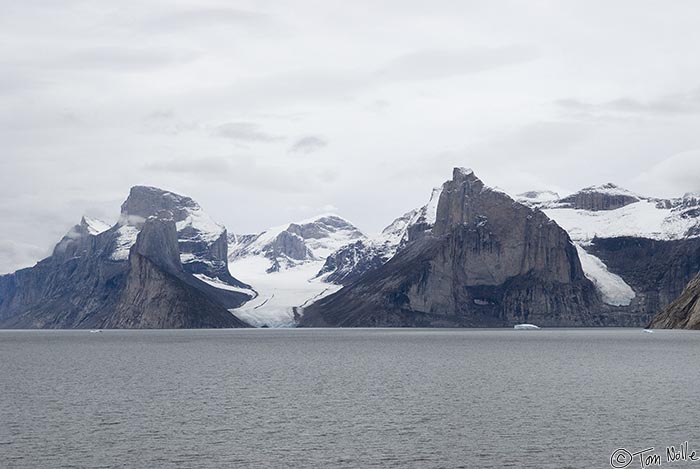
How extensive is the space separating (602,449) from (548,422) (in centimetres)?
1476

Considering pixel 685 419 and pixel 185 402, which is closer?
pixel 685 419

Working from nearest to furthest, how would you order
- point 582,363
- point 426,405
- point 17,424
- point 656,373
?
point 17,424 < point 426,405 < point 656,373 < point 582,363

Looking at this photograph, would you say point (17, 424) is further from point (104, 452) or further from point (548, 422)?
point (548, 422)

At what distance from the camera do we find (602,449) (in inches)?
3049

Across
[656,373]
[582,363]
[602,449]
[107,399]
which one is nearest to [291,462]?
[602,449]

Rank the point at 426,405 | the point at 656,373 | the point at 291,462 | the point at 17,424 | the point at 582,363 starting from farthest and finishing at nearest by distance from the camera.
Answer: the point at 582,363
the point at 656,373
the point at 426,405
the point at 17,424
the point at 291,462

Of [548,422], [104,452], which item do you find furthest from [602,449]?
[104,452]

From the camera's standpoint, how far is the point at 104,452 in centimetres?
7794

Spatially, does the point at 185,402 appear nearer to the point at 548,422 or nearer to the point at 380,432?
the point at 380,432

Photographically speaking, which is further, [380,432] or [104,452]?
[380,432]

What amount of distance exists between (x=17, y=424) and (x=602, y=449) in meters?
53.3

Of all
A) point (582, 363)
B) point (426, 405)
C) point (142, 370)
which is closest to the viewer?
point (426, 405)

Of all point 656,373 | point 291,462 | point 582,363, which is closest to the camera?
point 291,462

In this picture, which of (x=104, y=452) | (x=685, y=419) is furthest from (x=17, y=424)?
(x=685, y=419)
